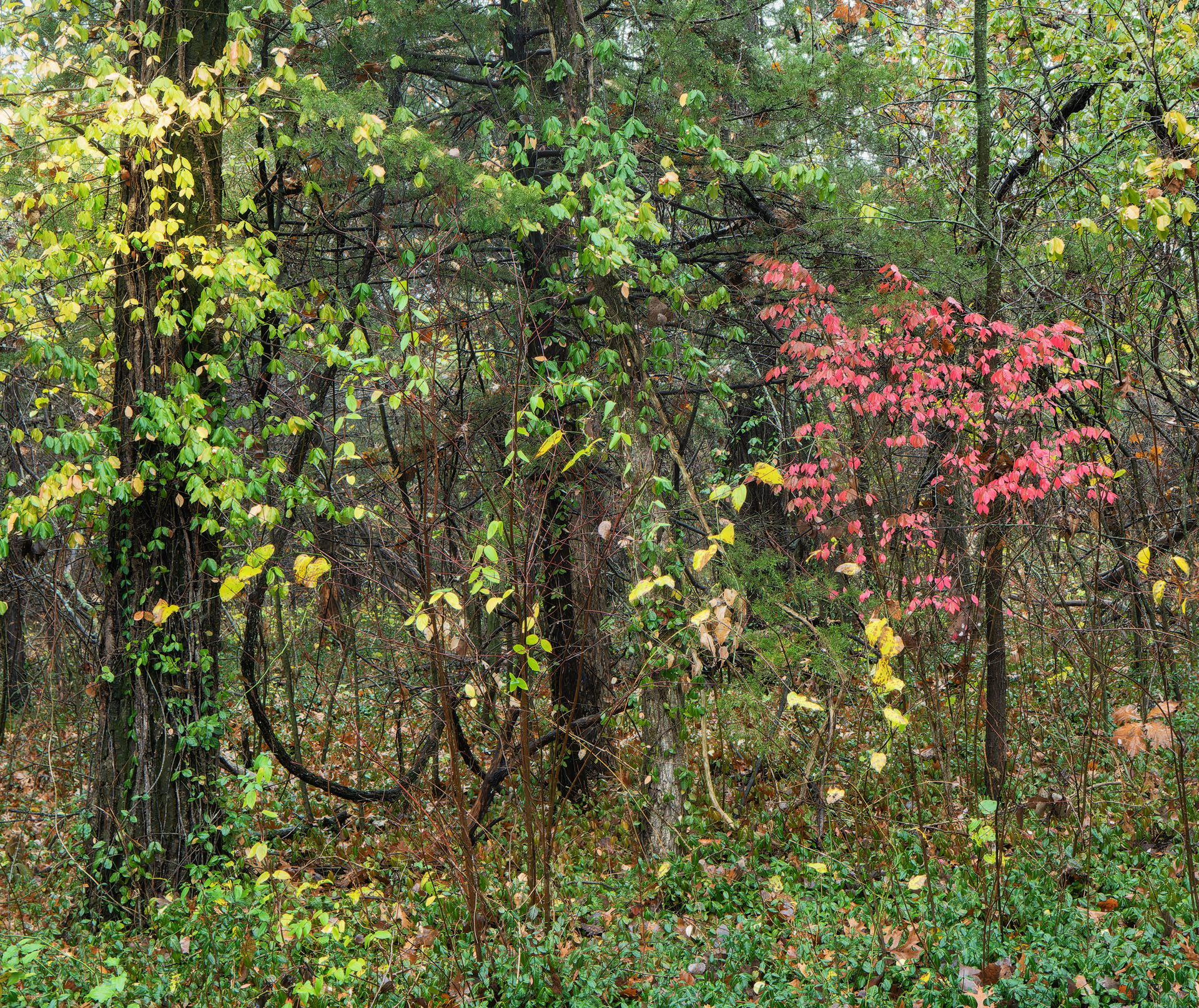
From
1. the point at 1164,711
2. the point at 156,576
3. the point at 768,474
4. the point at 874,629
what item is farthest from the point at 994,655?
the point at 156,576

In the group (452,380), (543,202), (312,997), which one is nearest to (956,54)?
(543,202)

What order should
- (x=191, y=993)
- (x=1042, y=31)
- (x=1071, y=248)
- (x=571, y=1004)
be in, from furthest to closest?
(x=1042, y=31)
(x=1071, y=248)
(x=191, y=993)
(x=571, y=1004)

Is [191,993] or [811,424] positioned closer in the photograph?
[191,993]

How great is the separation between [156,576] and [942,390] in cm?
599

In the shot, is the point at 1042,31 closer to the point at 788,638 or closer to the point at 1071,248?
the point at 1071,248

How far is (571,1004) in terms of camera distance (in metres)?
4.08

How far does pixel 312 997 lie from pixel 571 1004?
3.94 feet

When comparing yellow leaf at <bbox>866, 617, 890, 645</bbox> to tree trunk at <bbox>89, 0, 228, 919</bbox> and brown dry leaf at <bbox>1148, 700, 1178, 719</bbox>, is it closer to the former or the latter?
brown dry leaf at <bbox>1148, 700, 1178, 719</bbox>

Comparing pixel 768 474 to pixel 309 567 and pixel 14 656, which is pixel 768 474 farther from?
pixel 14 656

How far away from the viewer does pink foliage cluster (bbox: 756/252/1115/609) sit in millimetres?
6402

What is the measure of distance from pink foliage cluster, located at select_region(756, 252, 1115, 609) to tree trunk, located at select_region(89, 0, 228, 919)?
3.89 meters

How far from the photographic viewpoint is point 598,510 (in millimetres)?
6203

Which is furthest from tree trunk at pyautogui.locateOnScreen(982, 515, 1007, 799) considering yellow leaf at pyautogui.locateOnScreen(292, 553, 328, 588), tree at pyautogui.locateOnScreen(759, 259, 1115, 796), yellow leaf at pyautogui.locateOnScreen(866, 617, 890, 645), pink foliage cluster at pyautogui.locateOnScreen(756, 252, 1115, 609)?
yellow leaf at pyautogui.locateOnScreen(292, 553, 328, 588)

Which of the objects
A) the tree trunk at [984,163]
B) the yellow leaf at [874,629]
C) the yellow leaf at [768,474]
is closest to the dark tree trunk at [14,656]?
the yellow leaf at [768,474]
